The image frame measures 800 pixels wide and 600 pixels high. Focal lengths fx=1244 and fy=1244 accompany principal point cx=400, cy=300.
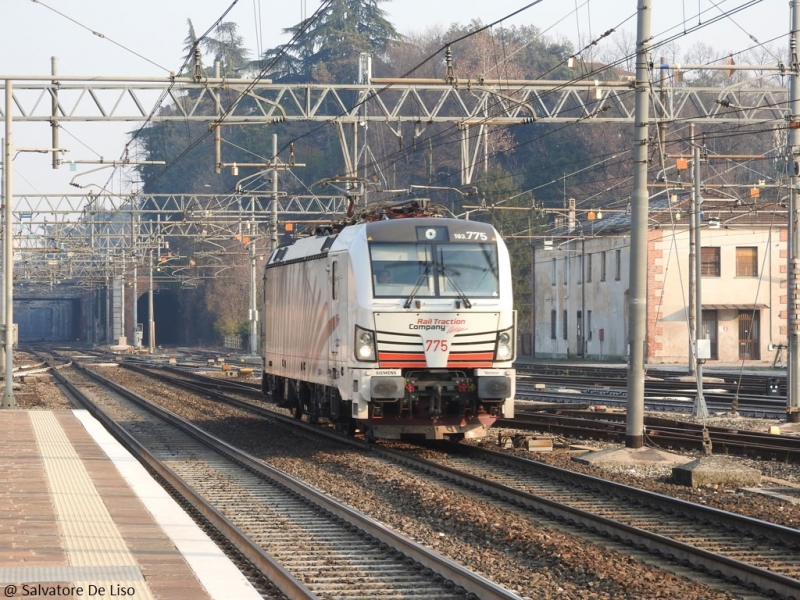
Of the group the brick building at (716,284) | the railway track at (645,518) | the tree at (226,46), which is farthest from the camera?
the tree at (226,46)

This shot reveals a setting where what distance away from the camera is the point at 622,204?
7238 centimetres

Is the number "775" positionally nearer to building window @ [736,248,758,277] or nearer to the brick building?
the brick building

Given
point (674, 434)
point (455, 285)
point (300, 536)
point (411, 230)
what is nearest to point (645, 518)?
point (300, 536)

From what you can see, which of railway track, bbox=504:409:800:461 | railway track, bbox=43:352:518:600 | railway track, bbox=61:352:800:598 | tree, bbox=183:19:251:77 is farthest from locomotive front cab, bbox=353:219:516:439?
tree, bbox=183:19:251:77

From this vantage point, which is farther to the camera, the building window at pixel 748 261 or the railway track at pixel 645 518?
the building window at pixel 748 261

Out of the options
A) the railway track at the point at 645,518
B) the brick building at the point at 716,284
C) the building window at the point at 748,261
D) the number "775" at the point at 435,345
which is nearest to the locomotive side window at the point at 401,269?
the number "775" at the point at 435,345

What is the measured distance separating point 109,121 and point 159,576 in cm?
2038

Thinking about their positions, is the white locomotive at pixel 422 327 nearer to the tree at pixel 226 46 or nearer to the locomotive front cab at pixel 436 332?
the locomotive front cab at pixel 436 332

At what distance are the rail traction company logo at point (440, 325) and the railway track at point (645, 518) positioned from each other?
1900 millimetres

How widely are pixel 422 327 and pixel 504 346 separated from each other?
134 cm

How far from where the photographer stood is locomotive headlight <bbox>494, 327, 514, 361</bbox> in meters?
18.1

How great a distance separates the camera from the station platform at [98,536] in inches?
319

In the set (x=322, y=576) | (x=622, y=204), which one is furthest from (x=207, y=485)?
(x=622, y=204)

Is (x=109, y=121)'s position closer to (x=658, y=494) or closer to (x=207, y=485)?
(x=207, y=485)
